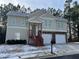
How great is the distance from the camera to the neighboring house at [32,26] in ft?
90.8

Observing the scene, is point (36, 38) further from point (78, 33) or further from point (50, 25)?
point (78, 33)

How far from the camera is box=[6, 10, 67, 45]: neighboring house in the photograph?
27688mm

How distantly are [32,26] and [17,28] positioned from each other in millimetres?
3229

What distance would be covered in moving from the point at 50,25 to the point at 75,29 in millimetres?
11323

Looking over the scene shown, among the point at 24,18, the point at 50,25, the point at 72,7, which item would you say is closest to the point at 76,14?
the point at 72,7

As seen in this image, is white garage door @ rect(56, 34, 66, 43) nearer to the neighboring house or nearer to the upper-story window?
the neighboring house

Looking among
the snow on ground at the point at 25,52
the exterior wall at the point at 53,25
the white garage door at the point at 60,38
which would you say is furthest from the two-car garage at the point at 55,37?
the snow on ground at the point at 25,52

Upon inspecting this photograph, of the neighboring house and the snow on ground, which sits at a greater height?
the neighboring house

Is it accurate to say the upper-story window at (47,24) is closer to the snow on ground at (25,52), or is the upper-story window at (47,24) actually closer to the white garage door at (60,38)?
the white garage door at (60,38)

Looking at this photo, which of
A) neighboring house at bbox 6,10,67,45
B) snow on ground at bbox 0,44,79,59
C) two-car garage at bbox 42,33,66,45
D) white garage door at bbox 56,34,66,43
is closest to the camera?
snow on ground at bbox 0,44,79,59

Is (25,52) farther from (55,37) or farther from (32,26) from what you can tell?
(55,37)

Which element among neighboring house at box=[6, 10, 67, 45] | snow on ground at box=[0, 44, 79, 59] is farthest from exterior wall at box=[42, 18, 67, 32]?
snow on ground at box=[0, 44, 79, 59]

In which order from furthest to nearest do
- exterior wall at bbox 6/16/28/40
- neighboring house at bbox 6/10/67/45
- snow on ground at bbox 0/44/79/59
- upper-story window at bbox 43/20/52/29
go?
upper-story window at bbox 43/20/52/29, neighboring house at bbox 6/10/67/45, exterior wall at bbox 6/16/28/40, snow on ground at bbox 0/44/79/59

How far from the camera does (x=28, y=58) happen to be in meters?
Result: 14.3
